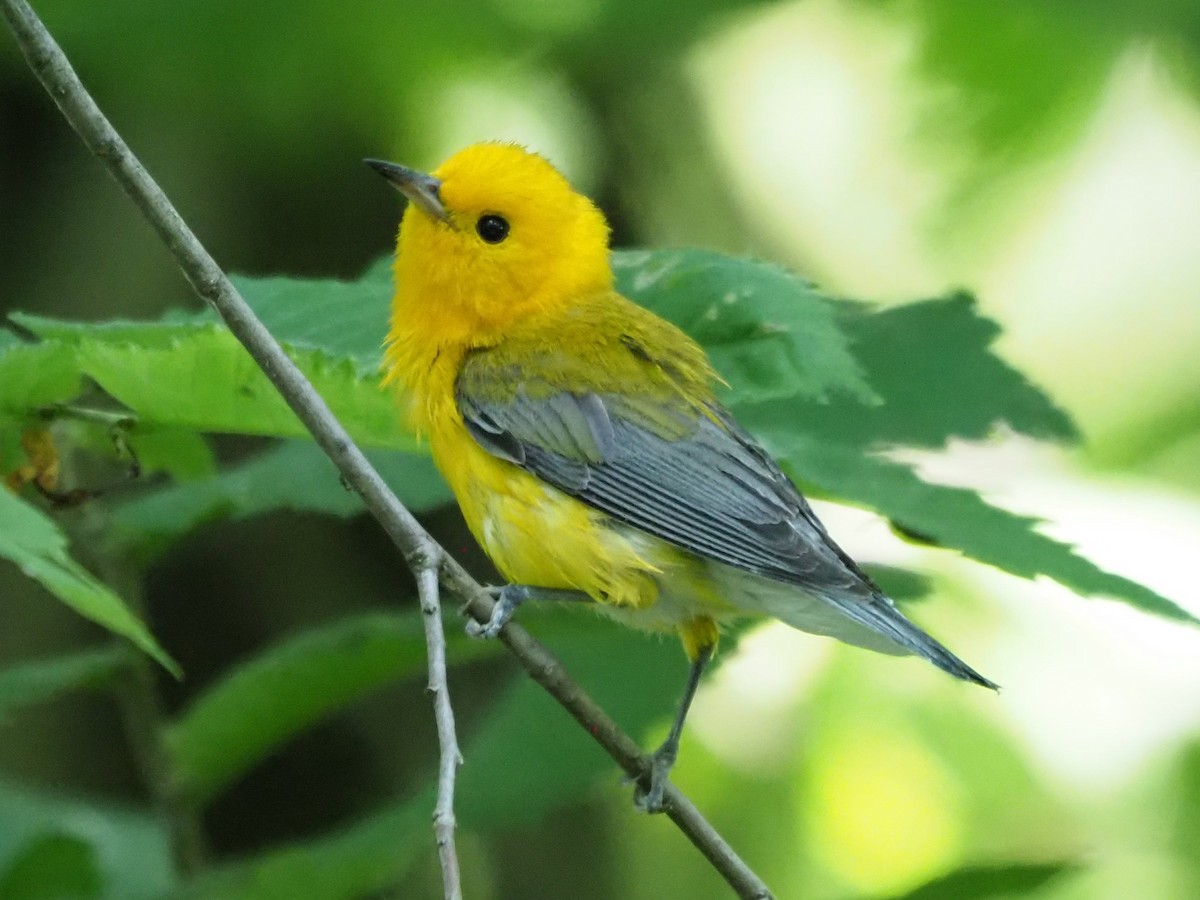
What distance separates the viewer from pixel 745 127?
20.3ft

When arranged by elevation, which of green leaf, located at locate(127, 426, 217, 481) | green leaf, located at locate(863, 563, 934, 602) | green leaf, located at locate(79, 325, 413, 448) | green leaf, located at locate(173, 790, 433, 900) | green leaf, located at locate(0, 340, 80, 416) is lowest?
green leaf, located at locate(173, 790, 433, 900)

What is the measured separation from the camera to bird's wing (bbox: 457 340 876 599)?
10.2 feet

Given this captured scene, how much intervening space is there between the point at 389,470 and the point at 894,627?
1265 mm

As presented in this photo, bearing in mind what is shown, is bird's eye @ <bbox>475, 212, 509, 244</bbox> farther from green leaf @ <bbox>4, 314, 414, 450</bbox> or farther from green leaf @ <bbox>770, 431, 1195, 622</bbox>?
green leaf @ <bbox>770, 431, 1195, 622</bbox>

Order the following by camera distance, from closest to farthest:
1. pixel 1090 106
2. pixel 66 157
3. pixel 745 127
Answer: pixel 1090 106 → pixel 66 157 → pixel 745 127

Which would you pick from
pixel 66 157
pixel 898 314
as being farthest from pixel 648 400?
pixel 66 157

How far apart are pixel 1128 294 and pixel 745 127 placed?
5.66 feet

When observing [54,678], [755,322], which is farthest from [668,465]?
[54,678]

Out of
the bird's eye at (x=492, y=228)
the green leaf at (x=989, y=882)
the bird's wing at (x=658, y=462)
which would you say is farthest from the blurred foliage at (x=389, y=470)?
the bird's eye at (x=492, y=228)

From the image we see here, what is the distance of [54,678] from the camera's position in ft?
9.82

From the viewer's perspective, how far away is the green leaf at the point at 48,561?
71.2 inches

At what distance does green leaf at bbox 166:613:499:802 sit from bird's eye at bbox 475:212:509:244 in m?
1.06

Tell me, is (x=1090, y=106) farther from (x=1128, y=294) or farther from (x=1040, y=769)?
(x=1040, y=769)

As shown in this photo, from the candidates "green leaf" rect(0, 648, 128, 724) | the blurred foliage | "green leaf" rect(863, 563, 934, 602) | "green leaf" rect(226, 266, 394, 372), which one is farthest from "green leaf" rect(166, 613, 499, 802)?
"green leaf" rect(863, 563, 934, 602)
